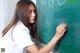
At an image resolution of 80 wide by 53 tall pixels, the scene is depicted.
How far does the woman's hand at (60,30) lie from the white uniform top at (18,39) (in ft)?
0.73

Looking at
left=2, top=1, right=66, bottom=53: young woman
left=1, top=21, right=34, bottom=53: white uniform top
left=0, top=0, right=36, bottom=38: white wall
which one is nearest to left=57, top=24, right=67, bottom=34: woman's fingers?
left=2, top=1, right=66, bottom=53: young woman

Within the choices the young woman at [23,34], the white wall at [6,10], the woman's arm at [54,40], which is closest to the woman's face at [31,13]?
the young woman at [23,34]

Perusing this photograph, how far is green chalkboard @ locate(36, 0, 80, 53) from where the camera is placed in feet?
3.89

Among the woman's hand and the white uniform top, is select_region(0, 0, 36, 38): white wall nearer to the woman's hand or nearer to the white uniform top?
the white uniform top

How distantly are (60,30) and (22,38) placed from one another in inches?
12.3

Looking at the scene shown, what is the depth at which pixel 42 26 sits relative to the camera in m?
1.73

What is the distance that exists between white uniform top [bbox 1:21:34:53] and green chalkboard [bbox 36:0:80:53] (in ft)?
0.61

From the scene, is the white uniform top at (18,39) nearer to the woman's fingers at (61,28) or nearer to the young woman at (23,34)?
the young woman at (23,34)

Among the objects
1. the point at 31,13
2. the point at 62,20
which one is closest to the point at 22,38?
the point at 31,13

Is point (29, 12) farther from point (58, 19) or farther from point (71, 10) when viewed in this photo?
point (71, 10)

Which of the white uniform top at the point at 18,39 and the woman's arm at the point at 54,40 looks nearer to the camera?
Answer: the woman's arm at the point at 54,40

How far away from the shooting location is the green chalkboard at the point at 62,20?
46.7 inches

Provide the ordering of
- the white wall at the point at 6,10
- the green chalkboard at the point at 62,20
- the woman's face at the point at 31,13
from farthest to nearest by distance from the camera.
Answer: the white wall at the point at 6,10 < the woman's face at the point at 31,13 < the green chalkboard at the point at 62,20

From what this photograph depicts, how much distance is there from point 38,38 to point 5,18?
0.90 metres
